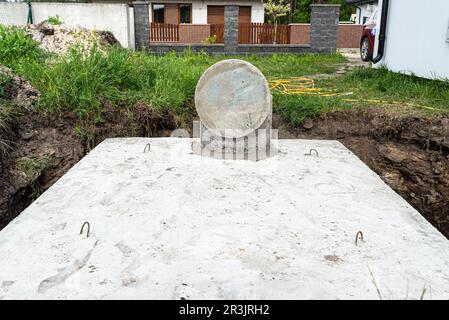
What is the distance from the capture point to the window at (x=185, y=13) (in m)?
17.2

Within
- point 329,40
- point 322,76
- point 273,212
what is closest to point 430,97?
point 322,76

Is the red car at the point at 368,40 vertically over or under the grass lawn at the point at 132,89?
over

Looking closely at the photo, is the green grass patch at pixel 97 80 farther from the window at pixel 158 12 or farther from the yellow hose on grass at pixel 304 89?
the window at pixel 158 12

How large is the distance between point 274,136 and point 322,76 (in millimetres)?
3885

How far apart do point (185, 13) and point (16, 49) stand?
39.2 feet

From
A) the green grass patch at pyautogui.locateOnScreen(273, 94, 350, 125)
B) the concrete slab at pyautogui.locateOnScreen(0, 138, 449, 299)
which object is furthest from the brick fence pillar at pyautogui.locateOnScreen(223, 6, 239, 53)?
the concrete slab at pyautogui.locateOnScreen(0, 138, 449, 299)

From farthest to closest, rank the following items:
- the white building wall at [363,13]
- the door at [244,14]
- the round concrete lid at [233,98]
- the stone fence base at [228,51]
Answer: the white building wall at [363,13], the door at [244,14], the stone fence base at [228,51], the round concrete lid at [233,98]

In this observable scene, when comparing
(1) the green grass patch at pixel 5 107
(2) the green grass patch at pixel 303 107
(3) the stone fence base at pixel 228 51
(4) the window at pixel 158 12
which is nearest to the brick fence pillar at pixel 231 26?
(3) the stone fence base at pixel 228 51

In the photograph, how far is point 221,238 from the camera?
272 cm

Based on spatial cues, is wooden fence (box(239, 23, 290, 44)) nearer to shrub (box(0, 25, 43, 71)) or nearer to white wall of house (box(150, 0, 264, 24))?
white wall of house (box(150, 0, 264, 24))

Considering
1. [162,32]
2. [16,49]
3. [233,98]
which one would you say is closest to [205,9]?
[162,32]

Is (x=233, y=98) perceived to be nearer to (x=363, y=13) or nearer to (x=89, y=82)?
(x=89, y=82)

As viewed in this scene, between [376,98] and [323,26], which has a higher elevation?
[323,26]
